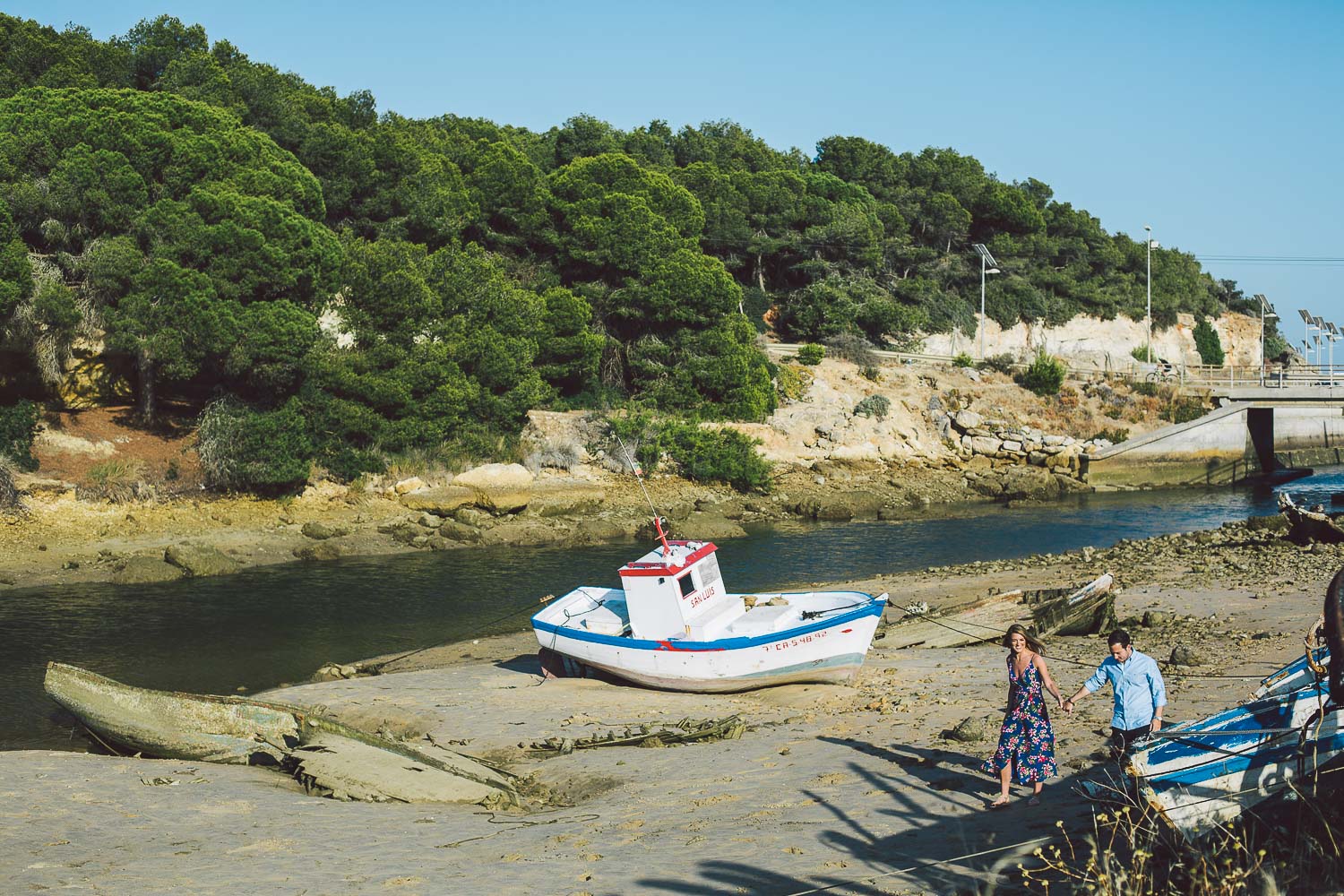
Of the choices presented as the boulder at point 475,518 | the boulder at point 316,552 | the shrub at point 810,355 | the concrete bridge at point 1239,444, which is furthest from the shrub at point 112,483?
the concrete bridge at point 1239,444

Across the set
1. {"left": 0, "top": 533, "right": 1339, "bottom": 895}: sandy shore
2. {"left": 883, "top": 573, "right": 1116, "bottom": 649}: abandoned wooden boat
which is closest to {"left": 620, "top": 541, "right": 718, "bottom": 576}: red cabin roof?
{"left": 0, "top": 533, "right": 1339, "bottom": 895}: sandy shore

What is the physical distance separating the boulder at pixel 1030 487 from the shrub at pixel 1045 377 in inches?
557

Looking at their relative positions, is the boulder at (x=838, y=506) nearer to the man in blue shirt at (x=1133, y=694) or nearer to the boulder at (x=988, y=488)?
the boulder at (x=988, y=488)

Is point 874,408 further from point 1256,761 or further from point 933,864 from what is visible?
point 1256,761

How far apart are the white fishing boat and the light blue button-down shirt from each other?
121 cm

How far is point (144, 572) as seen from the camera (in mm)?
31656

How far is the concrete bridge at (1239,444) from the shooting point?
53844 millimetres

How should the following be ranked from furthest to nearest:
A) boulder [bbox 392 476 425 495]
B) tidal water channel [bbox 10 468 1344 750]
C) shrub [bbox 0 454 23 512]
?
boulder [bbox 392 476 425 495] < shrub [bbox 0 454 23 512] < tidal water channel [bbox 10 468 1344 750]

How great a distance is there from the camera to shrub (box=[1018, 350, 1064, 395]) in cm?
6406

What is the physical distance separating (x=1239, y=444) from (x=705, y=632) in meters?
47.3

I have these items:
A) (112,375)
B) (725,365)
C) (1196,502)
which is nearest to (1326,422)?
(1196,502)

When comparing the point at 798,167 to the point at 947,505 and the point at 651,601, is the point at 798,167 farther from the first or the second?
the point at 651,601

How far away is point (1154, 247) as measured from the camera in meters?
105

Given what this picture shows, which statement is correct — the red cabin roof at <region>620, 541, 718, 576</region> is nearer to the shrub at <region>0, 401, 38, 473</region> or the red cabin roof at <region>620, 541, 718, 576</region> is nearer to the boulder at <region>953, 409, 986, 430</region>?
the shrub at <region>0, 401, 38, 473</region>
